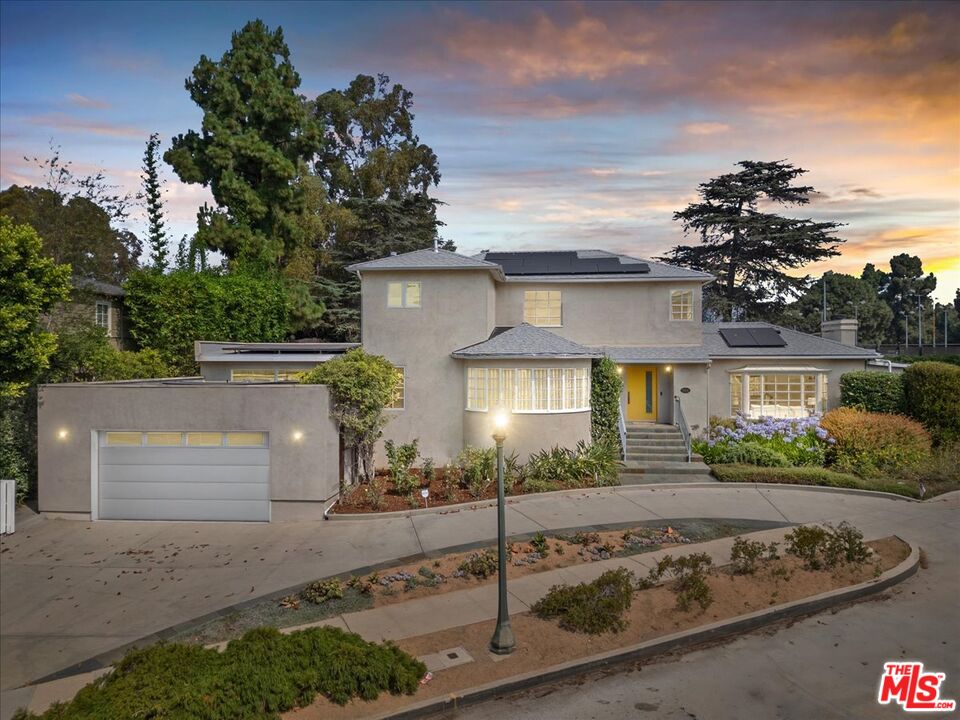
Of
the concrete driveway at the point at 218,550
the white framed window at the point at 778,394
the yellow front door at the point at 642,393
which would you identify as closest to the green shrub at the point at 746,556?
the concrete driveway at the point at 218,550

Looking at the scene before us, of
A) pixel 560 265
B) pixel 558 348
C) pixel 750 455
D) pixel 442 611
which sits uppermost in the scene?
pixel 560 265

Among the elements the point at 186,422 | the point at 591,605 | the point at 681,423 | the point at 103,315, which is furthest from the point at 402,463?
the point at 103,315

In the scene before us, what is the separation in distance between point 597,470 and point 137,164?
30.6 metres

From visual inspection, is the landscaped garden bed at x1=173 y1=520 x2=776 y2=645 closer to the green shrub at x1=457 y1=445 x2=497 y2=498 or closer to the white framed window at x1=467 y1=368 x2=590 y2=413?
the green shrub at x1=457 y1=445 x2=497 y2=498

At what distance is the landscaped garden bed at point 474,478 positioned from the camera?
1384 cm

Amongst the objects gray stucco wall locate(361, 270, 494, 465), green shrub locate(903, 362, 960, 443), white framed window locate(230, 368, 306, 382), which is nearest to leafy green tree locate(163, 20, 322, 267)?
white framed window locate(230, 368, 306, 382)

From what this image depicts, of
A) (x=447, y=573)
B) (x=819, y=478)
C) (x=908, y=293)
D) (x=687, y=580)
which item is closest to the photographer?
(x=687, y=580)

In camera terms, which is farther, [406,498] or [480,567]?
[406,498]

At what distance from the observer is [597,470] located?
15156 mm

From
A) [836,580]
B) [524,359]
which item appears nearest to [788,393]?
[524,359]

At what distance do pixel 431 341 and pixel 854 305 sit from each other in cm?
5877

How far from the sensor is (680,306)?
20016mm

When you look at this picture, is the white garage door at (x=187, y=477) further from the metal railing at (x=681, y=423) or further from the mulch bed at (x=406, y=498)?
the metal railing at (x=681, y=423)

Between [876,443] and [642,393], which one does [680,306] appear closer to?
[642,393]
